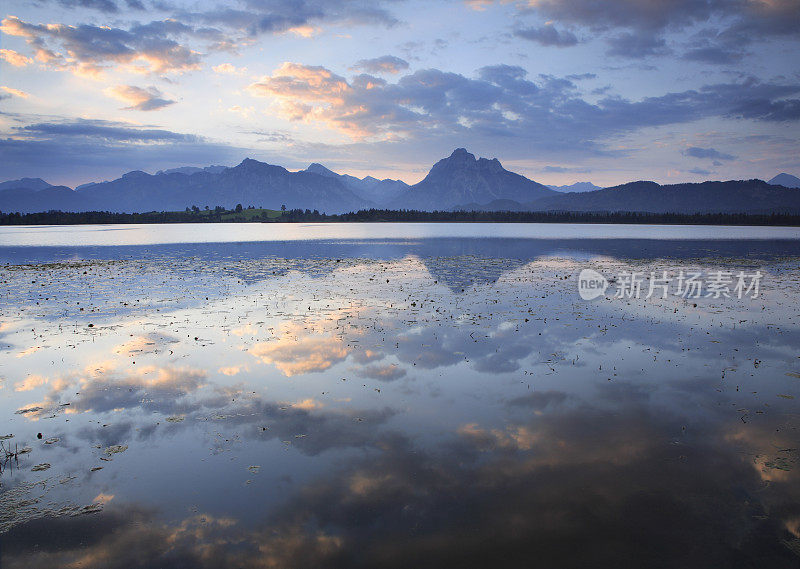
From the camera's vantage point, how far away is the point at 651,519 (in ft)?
27.6

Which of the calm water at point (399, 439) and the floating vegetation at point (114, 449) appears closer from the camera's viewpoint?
the calm water at point (399, 439)

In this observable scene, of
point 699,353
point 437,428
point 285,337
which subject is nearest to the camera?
point 437,428

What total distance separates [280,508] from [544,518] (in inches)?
199

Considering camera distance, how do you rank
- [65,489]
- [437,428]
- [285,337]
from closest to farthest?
[65,489] < [437,428] < [285,337]

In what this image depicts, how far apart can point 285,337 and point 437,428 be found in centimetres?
1086

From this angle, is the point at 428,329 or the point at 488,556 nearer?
the point at 488,556

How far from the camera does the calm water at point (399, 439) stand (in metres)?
7.91

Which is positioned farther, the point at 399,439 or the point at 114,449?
the point at 399,439

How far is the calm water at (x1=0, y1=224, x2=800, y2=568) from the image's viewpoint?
311 inches

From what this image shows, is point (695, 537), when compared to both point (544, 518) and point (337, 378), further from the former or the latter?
point (337, 378)

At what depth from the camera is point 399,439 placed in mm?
11484

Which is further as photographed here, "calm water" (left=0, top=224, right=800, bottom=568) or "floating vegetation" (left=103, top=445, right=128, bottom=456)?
"floating vegetation" (left=103, top=445, right=128, bottom=456)

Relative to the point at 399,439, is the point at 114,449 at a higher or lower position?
lower

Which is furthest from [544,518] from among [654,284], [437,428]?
[654,284]
